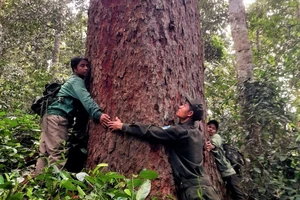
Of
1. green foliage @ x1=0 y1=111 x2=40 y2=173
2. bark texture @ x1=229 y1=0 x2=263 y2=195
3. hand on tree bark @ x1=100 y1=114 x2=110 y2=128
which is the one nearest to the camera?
hand on tree bark @ x1=100 y1=114 x2=110 y2=128

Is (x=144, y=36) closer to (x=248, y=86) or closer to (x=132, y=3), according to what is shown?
(x=132, y=3)

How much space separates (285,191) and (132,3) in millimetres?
2840

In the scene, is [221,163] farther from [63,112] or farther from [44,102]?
[44,102]

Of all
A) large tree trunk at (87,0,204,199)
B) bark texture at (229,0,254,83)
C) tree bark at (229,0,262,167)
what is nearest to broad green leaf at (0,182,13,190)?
large tree trunk at (87,0,204,199)

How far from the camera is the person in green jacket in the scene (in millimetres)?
3525

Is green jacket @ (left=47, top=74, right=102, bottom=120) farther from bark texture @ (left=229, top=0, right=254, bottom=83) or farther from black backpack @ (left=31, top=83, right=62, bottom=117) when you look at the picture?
bark texture @ (left=229, top=0, right=254, bottom=83)

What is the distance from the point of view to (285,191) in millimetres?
4227

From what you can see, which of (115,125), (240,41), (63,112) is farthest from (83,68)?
(240,41)

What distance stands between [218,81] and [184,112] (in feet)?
16.7

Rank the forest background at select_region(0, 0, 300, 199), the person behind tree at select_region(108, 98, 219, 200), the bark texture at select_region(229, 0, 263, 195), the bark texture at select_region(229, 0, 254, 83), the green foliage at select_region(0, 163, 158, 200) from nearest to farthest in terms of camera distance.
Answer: the green foliage at select_region(0, 163, 158, 200)
the person behind tree at select_region(108, 98, 219, 200)
the forest background at select_region(0, 0, 300, 199)
the bark texture at select_region(229, 0, 263, 195)
the bark texture at select_region(229, 0, 254, 83)

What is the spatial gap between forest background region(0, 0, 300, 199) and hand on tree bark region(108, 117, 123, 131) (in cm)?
72

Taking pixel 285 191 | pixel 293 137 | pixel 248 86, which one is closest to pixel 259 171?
pixel 285 191

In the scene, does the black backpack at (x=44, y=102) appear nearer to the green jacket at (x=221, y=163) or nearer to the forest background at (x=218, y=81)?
the forest background at (x=218, y=81)

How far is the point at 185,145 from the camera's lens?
123 inches
